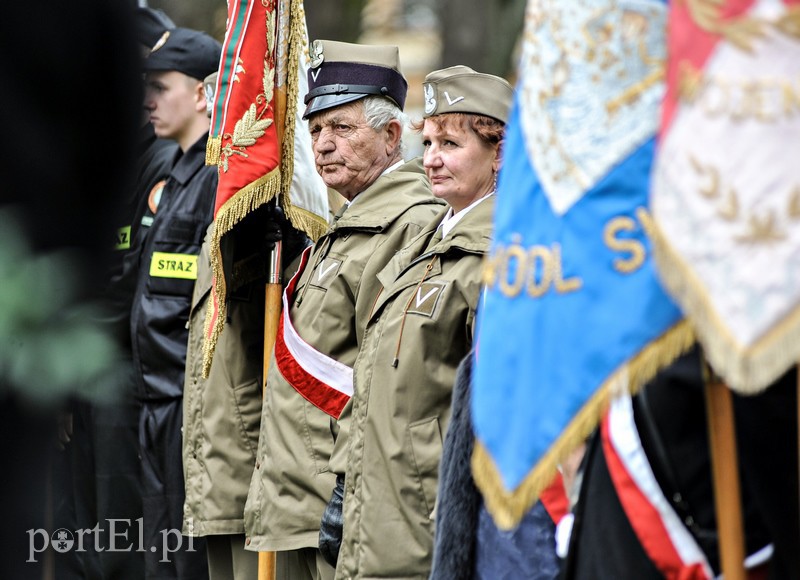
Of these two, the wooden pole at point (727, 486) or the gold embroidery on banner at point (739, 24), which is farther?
the wooden pole at point (727, 486)

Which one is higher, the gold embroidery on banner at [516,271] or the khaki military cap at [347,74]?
the gold embroidery on banner at [516,271]

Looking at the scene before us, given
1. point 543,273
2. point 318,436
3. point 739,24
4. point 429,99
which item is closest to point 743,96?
point 739,24

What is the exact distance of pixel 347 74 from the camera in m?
4.88

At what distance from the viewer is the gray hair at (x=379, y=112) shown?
487 cm

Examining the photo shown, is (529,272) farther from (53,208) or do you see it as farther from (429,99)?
(429,99)

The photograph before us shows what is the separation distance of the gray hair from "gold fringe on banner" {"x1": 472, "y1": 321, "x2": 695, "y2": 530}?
2.89m

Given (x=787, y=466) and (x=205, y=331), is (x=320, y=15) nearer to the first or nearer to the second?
(x=205, y=331)

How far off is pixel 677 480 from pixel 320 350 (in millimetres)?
2347

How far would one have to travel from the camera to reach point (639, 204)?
2.04 metres

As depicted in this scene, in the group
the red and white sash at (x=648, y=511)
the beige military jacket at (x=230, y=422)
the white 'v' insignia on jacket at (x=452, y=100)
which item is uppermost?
the white 'v' insignia on jacket at (x=452, y=100)

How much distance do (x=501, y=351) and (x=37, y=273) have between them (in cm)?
106

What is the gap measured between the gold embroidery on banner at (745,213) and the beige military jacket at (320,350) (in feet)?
8.77

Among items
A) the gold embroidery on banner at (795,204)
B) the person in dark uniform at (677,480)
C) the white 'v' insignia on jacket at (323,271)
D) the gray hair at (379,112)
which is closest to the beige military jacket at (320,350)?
the white 'v' insignia on jacket at (323,271)

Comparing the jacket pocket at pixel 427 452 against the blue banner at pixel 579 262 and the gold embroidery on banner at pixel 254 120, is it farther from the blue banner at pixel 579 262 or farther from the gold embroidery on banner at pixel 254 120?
the blue banner at pixel 579 262
